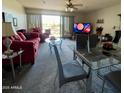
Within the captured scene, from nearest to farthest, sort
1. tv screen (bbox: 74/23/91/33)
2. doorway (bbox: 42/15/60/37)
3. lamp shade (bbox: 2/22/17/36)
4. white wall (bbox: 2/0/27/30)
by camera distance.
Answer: lamp shade (bbox: 2/22/17/36)
white wall (bbox: 2/0/27/30)
tv screen (bbox: 74/23/91/33)
doorway (bbox: 42/15/60/37)

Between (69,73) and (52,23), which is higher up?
(52,23)

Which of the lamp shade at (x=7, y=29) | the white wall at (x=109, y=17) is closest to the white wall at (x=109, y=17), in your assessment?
the white wall at (x=109, y=17)

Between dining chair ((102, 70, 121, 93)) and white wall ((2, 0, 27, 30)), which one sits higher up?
white wall ((2, 0, 27, 30))

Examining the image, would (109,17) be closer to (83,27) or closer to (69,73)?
(83,27)

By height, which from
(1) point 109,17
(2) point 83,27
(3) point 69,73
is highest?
(1) point 109,17

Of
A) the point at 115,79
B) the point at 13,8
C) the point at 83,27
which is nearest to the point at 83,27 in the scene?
the point at 83,27

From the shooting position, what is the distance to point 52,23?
9.42 meters

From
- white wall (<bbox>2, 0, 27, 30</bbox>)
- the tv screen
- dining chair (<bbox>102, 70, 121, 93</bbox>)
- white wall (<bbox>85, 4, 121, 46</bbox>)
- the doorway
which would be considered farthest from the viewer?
the doorway

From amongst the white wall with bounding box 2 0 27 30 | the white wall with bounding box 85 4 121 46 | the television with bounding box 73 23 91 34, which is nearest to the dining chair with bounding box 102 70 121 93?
the white wall with bounding box 2 0 27 30

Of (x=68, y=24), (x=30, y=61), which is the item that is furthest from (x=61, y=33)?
(x=30, y=61)

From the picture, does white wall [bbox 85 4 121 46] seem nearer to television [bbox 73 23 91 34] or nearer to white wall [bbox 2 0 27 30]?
television [bbox 73 23 91 34]

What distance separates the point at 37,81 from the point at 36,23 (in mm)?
6750

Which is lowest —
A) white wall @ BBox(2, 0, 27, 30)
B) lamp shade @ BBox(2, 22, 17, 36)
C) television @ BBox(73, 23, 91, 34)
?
lamp shade @ BBox(2, 22, 17, 36)

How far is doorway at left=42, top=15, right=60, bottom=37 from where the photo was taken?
898 cm
